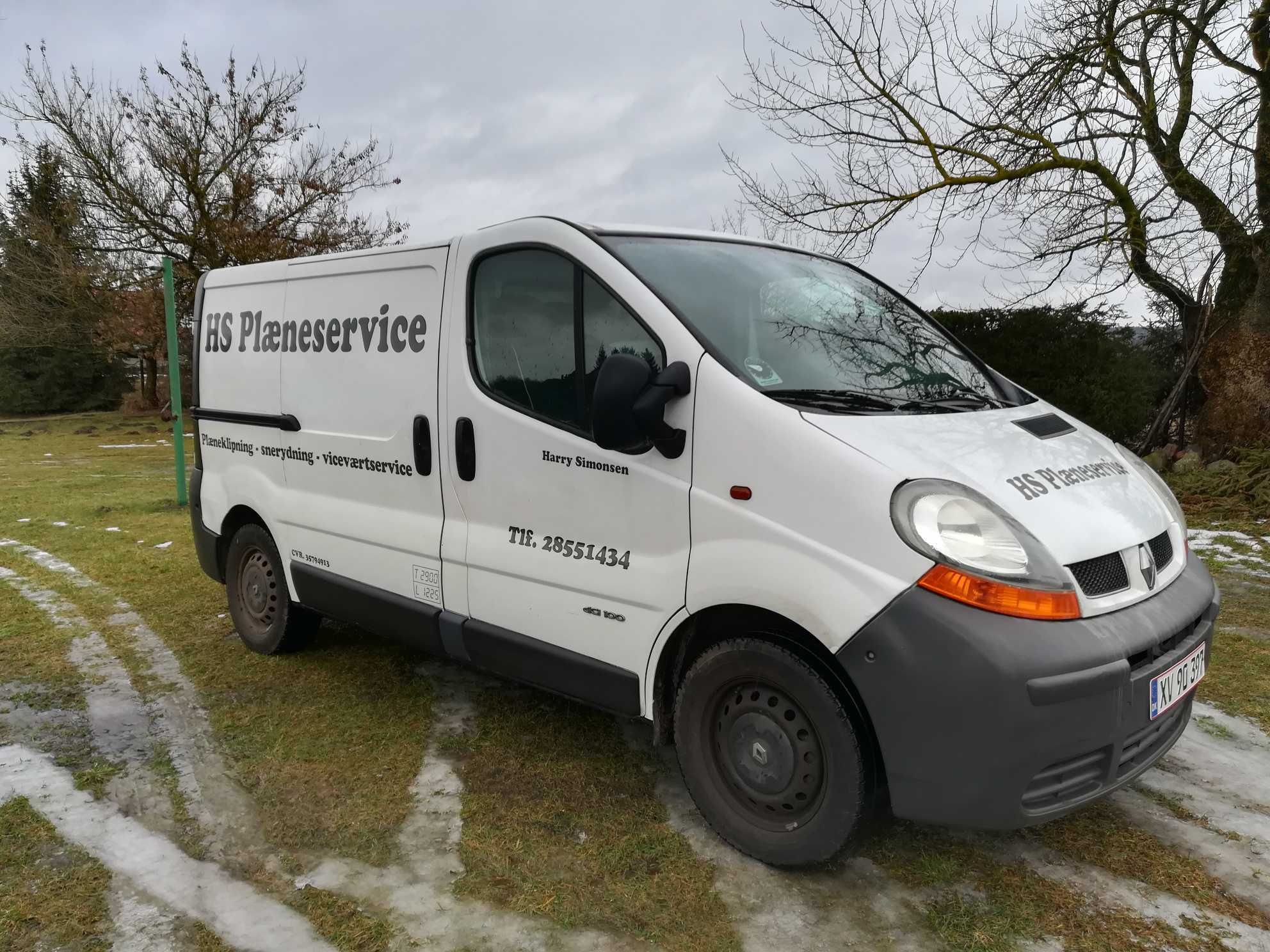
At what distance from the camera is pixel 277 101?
1891 cm

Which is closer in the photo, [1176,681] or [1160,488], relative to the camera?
[1176,681]

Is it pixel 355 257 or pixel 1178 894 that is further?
pixel 355 257

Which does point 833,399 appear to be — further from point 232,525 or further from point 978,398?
point 232,525

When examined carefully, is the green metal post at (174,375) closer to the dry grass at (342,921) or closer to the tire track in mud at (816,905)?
the dry grass at (342,921)

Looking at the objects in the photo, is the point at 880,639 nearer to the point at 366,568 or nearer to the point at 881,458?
the point at 881,458

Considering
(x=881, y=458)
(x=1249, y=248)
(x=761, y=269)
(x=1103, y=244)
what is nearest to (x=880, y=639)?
(x=881, y=458)

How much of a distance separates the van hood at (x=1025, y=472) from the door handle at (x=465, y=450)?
1.38m

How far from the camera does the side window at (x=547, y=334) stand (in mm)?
3055

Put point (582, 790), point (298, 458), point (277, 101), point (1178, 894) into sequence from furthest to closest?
point (277, 101) → point (298, 458) → point (582, 790) → point (1178, 894)

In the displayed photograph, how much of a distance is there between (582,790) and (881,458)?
1.71 meters

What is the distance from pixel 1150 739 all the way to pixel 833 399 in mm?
1365

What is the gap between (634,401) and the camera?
8.88ft

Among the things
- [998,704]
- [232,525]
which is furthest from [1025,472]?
[232,525]

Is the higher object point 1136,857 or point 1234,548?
point 1234,548
